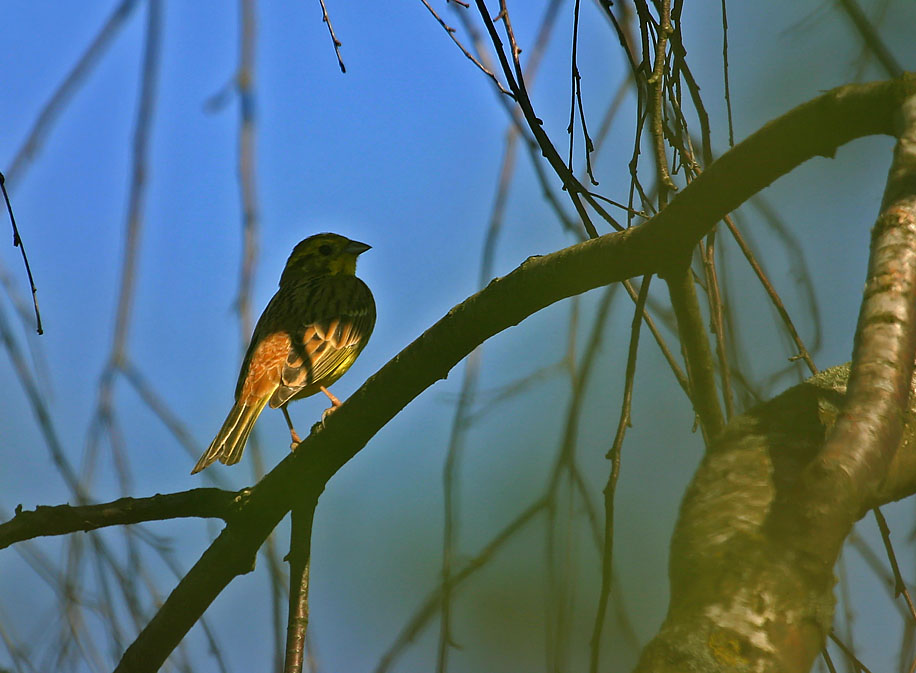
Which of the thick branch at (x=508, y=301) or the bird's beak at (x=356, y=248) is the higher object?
the bird's beak at (x=356, y=248)

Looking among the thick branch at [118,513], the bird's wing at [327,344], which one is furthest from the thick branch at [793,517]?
the bird's wing at [327,344]

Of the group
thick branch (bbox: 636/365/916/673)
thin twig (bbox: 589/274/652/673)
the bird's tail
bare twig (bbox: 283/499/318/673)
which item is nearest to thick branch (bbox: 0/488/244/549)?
bare twig (bbox: 283/499/318/673)

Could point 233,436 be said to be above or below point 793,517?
above

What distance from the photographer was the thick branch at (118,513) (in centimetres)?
334

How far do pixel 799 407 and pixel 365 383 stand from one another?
1.52 metres

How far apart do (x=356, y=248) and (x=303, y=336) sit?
1.38 meters

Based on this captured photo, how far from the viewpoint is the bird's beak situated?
296 inches

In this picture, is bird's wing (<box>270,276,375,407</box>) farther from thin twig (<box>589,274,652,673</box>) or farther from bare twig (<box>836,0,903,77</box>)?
bare twig (<box>836,0,903,77</box>)

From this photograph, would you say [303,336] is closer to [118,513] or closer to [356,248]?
[356,248]

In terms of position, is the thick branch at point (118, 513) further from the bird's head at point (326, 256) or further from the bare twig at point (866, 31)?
the bird's head at point (326, 256)

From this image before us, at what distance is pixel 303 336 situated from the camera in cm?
634

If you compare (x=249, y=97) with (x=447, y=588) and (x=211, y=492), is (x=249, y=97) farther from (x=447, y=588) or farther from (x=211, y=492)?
(x=447, y=588)

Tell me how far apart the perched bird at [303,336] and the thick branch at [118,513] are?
0.94 meters

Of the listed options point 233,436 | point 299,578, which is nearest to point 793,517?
point 299,578
